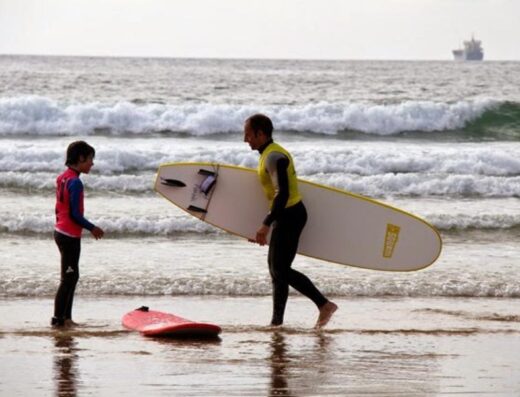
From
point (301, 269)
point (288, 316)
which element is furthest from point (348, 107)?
point (288, 316)

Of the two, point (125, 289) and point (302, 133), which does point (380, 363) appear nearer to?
point (125, 289)

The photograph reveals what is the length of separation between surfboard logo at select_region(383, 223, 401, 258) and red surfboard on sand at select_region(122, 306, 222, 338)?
1.83 m

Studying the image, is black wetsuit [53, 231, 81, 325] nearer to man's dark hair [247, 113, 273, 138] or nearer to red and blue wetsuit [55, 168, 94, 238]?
red and blue wetsuit [55, 168, 94, 238]

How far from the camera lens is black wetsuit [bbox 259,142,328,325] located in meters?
6.69

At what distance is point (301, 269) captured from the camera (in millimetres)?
9484

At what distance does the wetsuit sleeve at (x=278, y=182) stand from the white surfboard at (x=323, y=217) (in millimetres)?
1016

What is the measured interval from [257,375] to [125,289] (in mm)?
3157

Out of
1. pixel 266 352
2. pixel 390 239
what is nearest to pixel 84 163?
pixel 266 352

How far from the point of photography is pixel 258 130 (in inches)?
263

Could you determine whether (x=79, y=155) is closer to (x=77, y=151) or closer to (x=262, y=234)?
(x=77, y=151)

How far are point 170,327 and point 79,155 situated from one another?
1.20 metres

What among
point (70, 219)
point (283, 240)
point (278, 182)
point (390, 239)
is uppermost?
point (278, 182)

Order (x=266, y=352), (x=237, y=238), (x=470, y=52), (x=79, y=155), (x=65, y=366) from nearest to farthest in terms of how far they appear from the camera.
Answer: (x=65, y=366) → (x=266, y=352) → (x=79, y=155) → (x=237, y=238) → (x=470, y=52)

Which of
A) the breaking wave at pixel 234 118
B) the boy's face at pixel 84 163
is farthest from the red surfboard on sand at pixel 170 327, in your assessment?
the breaking wave at pixel 234 118
